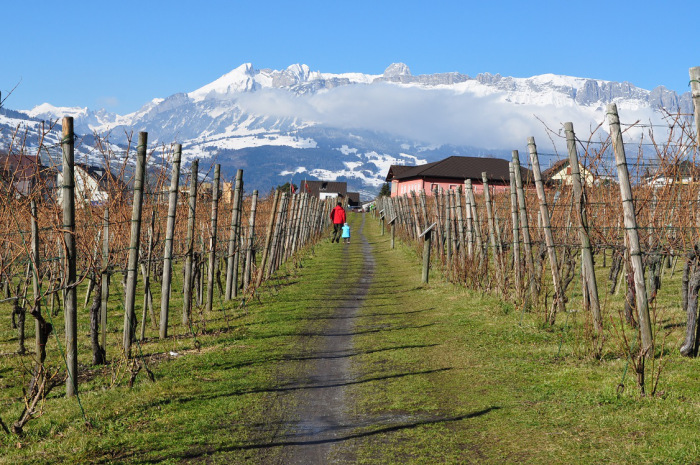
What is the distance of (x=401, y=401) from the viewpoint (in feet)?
25.7

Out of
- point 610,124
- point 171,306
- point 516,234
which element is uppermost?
point 610,124

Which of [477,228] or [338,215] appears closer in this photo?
[477,228]

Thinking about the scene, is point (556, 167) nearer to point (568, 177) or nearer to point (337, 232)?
point (568, 177)

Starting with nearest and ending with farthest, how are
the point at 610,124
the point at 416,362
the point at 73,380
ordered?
the point at 73,380
the point at 610,124
the point at 416,362

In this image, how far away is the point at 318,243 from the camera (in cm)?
4156

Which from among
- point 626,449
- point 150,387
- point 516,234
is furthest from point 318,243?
point 626,449

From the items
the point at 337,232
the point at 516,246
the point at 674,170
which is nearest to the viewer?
the point at 674,170

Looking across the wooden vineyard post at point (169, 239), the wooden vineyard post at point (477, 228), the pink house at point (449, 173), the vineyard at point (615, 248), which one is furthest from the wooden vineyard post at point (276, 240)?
the pink house at point (449, 173)

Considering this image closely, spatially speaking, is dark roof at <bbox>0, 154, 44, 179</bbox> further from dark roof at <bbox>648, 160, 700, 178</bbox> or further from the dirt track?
dark roof at <bbox>648, 160, 700, 178</bbox>

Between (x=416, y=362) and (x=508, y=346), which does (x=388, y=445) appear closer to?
(x=416, y=362)

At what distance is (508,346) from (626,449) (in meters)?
4.63

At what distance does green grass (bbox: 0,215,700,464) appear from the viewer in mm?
6301

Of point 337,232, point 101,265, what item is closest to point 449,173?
point 337,232

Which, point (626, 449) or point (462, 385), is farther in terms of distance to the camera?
point (462, 385)
